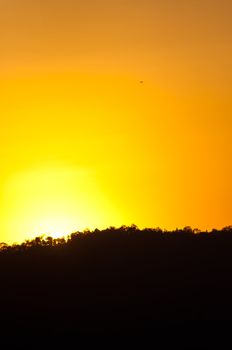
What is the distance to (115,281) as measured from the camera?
2032 inches

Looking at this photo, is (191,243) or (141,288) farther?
(191,243)

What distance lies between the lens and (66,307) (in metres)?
Result: 48.8

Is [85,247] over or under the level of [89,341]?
over

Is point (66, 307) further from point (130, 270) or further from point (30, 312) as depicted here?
point (130, 270)

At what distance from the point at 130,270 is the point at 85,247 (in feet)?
13.2

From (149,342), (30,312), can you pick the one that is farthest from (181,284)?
(30,312)

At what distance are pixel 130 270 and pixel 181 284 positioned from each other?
3.29 m

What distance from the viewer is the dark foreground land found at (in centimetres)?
4803

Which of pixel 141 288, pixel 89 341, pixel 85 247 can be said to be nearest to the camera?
pixel 89 341


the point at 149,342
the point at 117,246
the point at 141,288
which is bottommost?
the point at 149,342

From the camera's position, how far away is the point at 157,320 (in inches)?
1902

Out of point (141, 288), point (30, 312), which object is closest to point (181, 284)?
point (141, 288)

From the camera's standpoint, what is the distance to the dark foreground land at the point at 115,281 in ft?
158

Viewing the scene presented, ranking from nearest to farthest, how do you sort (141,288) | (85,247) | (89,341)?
(89,341) < (141,288) < (85,247)
